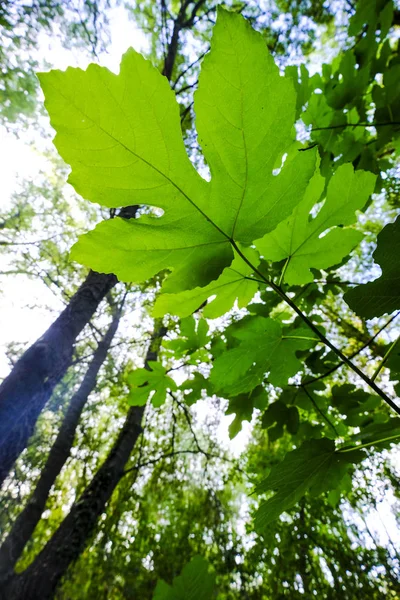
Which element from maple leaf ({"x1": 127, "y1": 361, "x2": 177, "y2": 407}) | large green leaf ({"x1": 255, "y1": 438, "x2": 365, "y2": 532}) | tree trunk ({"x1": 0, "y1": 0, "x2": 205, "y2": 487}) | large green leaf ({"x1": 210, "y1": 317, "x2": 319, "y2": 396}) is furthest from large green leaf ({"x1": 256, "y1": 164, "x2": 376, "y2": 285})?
tree trunk ({"x1": 0, "y1": 0, "x2": 205, "y2": 487})

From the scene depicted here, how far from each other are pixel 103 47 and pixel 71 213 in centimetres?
469

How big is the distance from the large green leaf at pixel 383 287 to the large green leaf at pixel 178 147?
17cm

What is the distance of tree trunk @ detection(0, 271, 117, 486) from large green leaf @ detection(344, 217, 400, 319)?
7.18 ft

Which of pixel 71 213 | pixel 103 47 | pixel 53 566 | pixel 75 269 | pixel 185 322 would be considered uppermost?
pixel 71 213

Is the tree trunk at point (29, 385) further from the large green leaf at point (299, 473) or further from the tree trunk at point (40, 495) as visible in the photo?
the tree trunk at point (40, 495)

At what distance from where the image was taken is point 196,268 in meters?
0.67

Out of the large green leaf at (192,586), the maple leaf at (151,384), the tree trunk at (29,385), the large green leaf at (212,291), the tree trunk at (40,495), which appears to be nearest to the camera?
the large green leaf at (212,291)

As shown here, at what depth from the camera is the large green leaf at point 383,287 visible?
1.50 ft

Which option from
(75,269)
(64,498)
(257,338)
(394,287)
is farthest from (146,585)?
(394,287)

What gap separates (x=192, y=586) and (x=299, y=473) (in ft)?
3.60

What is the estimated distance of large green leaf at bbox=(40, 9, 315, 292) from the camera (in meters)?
0.45

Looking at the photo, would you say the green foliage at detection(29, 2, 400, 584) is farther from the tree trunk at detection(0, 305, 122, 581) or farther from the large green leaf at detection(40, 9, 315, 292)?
the tree trunk at detection(0, 305, 122, 581)

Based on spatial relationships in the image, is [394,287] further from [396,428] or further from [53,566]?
[53,566]

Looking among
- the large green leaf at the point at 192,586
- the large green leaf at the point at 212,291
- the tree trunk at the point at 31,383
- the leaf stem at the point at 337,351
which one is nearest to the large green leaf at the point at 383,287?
the leaf stem at the point at 337,351
